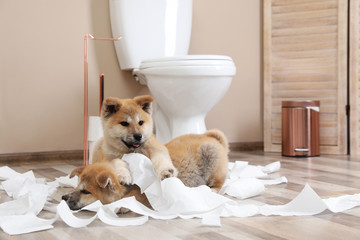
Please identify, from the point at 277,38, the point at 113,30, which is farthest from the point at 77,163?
the point at 277,38

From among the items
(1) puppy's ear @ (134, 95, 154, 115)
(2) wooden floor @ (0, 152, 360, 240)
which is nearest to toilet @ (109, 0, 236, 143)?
(1) puppy's ear @ (134, 95, 154, 115)

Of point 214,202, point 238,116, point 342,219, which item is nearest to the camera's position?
point 342,219

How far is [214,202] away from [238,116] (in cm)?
206

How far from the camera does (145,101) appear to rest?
1596mm

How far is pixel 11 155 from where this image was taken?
2682 mm

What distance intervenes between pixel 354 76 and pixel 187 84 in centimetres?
126

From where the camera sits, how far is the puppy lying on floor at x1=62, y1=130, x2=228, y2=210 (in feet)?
4.63

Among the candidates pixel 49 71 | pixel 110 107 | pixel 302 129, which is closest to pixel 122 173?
pixel 110 107

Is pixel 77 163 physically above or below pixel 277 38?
below

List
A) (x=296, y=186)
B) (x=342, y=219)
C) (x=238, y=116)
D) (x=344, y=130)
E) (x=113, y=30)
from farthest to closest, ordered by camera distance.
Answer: (x=238, y=116) < (x=344, y=130) < (x=113, y=30) < (x=296, y=186) < (x=342, y=219)

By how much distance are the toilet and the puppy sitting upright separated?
0.84 metres

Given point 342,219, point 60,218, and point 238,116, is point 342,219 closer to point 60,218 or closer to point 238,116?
point 60,218

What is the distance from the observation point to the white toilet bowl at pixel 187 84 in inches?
93.7

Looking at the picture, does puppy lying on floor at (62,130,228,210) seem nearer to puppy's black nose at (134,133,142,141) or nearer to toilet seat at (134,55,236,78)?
puppy's black nose at (134,133,142,141)
